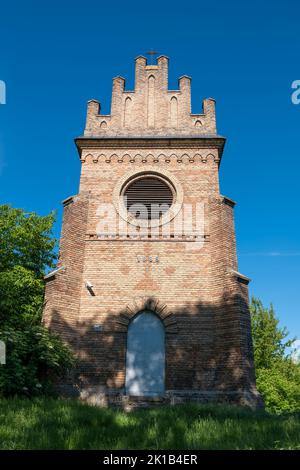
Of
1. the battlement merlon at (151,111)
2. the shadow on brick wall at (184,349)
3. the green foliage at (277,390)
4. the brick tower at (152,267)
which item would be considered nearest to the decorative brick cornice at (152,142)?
the brick tower at (152,267)

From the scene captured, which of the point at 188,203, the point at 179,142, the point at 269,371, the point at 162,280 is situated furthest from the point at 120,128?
the point at 269,371

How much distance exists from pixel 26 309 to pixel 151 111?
1047 centimetres

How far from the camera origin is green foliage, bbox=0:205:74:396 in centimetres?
969

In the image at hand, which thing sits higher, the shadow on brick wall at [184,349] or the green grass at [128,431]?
the shadow on brick wall at [184,349]

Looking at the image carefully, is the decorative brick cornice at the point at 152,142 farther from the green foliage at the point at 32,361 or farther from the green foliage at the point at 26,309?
the green foliage at the point at 32,361

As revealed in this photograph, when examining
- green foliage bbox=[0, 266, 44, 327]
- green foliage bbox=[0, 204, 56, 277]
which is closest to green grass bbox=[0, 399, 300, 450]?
green foliage bbox=[0, 266, 44, 327]

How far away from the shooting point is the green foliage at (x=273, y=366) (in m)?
26.6

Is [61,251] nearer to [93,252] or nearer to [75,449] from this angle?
[93,252]

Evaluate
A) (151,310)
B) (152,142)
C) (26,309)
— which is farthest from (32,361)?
(152,142)

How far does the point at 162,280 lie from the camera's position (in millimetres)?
13086

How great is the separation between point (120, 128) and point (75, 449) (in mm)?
13205

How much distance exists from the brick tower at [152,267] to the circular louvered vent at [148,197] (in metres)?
0.04

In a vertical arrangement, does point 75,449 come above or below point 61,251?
below

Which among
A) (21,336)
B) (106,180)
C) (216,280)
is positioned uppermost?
(106,180)
